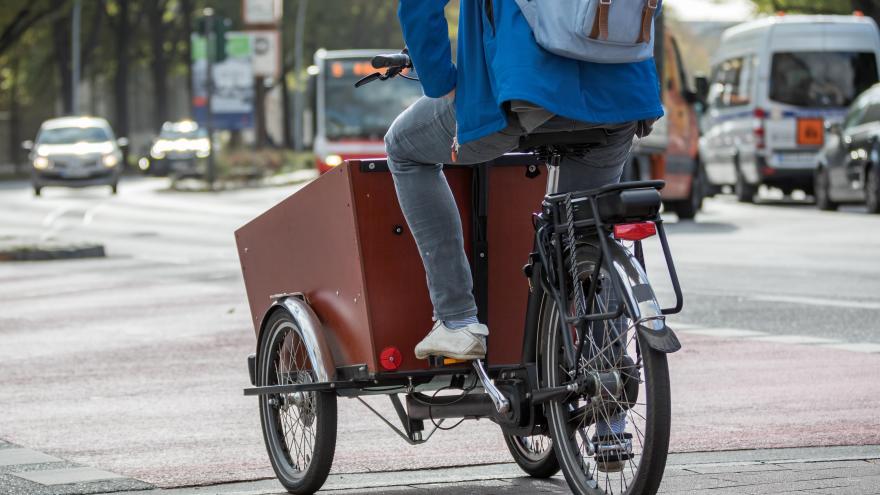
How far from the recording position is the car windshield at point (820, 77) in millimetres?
28062

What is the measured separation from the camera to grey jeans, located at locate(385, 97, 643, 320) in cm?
483

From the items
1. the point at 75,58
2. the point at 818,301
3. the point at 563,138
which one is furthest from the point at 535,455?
the point at 75,58

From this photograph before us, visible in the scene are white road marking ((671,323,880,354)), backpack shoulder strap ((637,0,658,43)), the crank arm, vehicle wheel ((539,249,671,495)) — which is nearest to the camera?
vehicle wheel ((539,249,671,495))

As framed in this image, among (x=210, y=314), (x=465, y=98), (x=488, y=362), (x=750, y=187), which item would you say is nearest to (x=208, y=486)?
(x=488, y=362)

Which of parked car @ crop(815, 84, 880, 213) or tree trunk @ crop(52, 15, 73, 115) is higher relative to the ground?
parked car @ crop(815, 84, 880, 213)

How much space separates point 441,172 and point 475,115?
461 mm

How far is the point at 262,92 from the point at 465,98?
67.0 meters

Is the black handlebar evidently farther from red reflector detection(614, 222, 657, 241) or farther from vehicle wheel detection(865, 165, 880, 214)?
vehicle wheel detection(865, 165, 880, 214)

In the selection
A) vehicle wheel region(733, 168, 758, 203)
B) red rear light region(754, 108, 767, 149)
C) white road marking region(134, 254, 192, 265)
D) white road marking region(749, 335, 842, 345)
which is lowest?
vehicle wheel region(733, 168, 758, 203)

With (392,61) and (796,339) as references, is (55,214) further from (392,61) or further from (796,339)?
(392,61)

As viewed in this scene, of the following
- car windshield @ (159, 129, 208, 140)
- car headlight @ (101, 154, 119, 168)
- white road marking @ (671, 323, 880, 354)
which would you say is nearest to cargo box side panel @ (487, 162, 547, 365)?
white road marking @ (671, 323, 880, 354)

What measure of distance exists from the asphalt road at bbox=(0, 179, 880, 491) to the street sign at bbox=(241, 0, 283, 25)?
4202 centimetres

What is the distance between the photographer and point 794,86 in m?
28.1

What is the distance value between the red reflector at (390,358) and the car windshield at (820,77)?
23.5 meters
